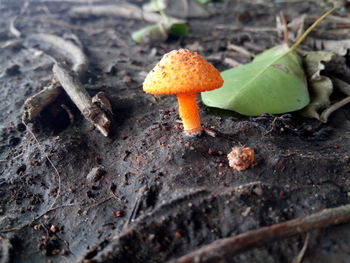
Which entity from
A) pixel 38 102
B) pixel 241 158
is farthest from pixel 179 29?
pixel 241 158

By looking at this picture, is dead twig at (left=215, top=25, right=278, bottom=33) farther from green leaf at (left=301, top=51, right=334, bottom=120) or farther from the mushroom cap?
the mushroom cap

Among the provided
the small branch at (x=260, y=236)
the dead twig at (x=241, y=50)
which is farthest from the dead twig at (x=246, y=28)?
the small branch at (x=260, y=236)

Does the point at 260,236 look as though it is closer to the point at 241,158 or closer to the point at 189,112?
the point at 241,158

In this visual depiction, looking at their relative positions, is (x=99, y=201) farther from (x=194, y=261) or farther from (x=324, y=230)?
(x=324, y=230)

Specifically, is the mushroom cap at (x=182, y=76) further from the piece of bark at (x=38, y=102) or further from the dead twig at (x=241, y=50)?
the dead twig at (x=241, y=50)

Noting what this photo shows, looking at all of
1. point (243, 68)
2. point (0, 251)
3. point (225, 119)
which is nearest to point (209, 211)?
point (225, 119)

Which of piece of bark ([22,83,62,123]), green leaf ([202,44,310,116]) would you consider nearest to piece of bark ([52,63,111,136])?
piece of bark ([22,83,62,123])
